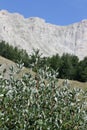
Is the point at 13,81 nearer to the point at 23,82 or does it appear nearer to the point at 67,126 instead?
the point at 23,82

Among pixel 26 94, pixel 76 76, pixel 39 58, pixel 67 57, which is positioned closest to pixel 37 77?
pixel 39 58

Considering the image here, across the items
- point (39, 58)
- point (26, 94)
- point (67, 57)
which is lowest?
point (26, 94)

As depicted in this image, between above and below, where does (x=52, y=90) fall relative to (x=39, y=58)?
below

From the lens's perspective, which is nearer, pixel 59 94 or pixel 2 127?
pixel 2 127

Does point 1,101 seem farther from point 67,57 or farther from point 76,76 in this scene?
point 67,57

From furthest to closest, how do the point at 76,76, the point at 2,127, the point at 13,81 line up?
the point at 76,76
the point at 13,81
the point at 2,127

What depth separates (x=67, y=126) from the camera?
11.8 m

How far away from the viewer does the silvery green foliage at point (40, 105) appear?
10.8 meters

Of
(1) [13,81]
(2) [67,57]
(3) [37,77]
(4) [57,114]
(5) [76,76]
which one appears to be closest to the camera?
(4) [57,114]

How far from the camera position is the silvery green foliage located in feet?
35.4

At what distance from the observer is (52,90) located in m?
12.3

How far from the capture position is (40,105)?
11.6m

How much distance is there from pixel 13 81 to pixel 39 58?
1031 millimetres

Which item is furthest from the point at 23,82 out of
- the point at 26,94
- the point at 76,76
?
the point at 76,76
